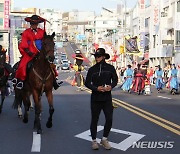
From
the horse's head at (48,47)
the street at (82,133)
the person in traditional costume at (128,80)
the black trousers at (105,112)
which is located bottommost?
the person in traditional costume at (128,80)

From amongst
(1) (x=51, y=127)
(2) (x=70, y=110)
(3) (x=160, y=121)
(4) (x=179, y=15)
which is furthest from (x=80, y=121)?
(4) (x=179, y=15)

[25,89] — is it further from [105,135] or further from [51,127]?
[105,135]

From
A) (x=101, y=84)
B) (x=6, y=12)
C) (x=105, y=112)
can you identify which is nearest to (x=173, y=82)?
(x=105, y=112)

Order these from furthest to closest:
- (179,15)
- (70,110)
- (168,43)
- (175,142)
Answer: (168,43)
(179,15)
(70,110)
(175,142)

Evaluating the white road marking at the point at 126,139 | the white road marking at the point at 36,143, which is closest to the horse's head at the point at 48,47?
the white road marking at the point at 36,143

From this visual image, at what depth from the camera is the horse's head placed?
1044 centimetres

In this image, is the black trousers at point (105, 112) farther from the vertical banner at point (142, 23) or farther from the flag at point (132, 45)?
the vertical banner at point (142, 23)

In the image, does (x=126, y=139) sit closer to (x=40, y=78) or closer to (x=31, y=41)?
(x=40, y=78)

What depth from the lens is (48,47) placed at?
10.6 meters

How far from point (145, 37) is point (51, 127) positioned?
2425 inches

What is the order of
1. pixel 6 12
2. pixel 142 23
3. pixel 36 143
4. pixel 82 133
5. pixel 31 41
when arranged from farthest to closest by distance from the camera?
pixel 6 12, pixel 142 23, pixel 31 41, pixel 82 133, pixel 36 143

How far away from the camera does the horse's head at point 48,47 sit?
10.4m

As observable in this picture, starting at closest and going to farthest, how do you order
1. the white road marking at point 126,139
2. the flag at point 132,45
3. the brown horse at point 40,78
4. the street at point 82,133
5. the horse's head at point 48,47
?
the street at point 82,133 < the white road marking at point 126,139 < the horse's head at point 48,47 < the brown horse at point 40,78 < the flag at point 132,45

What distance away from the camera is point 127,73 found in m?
30.8
